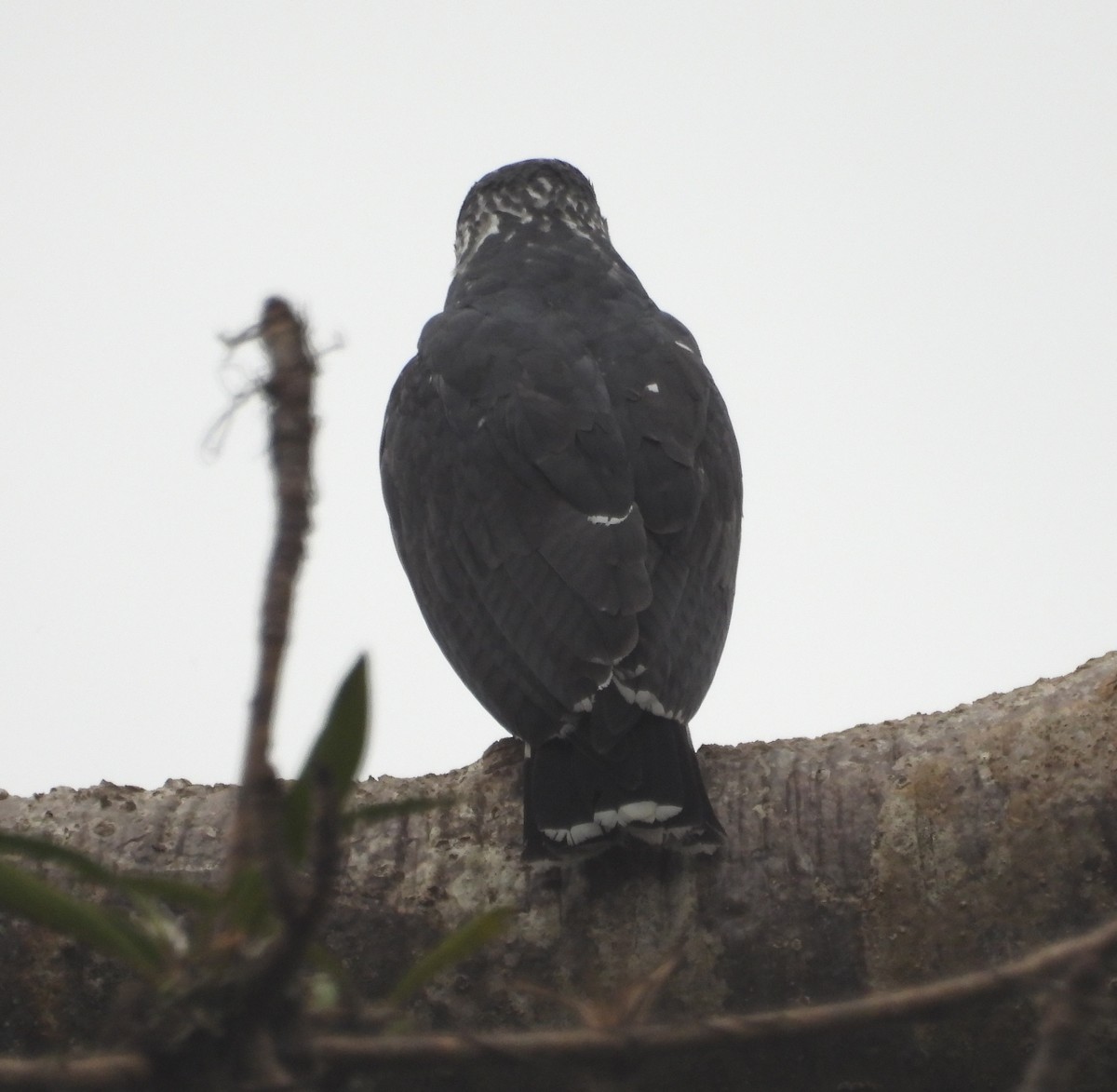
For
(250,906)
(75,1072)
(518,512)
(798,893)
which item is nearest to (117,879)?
(250,906)

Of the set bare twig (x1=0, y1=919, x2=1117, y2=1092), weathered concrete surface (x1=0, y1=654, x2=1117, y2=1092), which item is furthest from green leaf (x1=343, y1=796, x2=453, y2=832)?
weathered concrete surface (x1=0, y1=654, x2=1117, y2=1092)

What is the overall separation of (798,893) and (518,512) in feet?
5.12

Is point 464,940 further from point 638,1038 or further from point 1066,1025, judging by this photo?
point 1066,1025

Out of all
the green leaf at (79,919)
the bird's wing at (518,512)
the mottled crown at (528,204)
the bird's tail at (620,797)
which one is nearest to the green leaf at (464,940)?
the green leaf at (79,919)

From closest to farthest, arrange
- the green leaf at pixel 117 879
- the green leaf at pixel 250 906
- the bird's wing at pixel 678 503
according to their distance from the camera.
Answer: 1. the green leaf at pixel 250 906
2. the green leaf at pixel 117 879
3. the bird's wing at pixel 678 503

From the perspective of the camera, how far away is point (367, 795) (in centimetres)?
376

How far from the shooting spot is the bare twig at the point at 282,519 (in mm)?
1069

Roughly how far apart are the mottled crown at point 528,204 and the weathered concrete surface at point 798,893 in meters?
3.75

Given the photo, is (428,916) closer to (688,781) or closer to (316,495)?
(688,781)

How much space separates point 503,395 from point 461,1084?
2.34 meters

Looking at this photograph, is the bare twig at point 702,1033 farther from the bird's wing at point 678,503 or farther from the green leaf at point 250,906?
the bird's wing at point 678,503

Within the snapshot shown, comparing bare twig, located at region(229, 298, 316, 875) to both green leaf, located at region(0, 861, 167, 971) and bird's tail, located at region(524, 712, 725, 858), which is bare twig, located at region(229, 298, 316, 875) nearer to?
green leaf, located at region(0, 861, 167, 971)

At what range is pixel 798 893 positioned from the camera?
10.7ft

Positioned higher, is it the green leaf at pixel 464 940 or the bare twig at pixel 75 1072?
the green leaf at pixel 464 940
